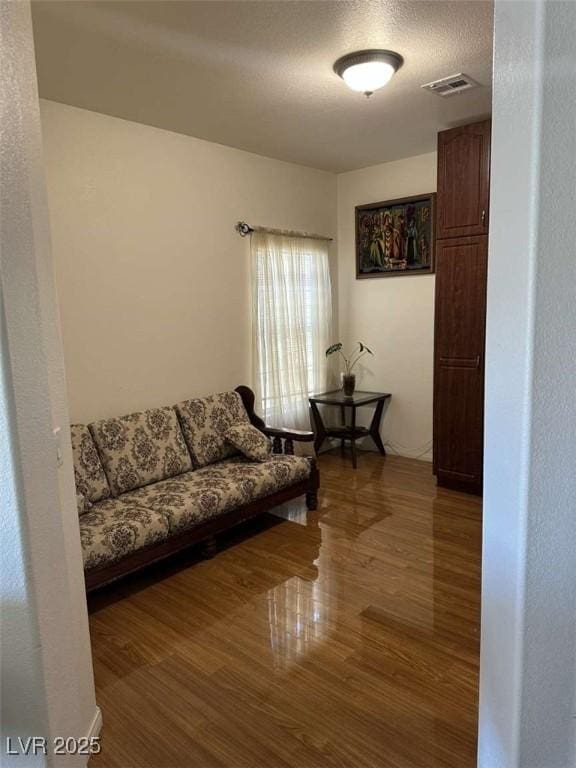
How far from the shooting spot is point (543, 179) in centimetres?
98

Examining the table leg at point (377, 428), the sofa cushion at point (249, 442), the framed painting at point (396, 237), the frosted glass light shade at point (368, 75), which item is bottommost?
the table leg at point (377, 428)

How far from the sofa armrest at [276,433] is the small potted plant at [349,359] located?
40.6 inches

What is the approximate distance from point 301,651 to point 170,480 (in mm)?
1490

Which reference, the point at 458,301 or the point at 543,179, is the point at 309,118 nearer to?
the point at 458,301

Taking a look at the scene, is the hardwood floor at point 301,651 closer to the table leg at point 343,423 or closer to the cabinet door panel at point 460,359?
the cabinet door panel at point 460,359

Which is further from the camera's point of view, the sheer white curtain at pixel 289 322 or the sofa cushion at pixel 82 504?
the sheer white curtain at pixel 289 322

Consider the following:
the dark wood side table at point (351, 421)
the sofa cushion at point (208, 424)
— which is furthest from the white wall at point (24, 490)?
the dark wood side table at point (351, 421)

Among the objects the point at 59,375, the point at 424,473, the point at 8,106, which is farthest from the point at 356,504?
the point at 8,106

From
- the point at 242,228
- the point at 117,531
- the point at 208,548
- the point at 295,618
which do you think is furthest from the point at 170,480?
the point at 242,228

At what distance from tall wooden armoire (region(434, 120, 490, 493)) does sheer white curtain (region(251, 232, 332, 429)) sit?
51.0 inches

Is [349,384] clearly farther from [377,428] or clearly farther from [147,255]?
[147,255]

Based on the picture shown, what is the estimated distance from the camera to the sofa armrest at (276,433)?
12.3 feet

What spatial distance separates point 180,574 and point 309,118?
2961mm

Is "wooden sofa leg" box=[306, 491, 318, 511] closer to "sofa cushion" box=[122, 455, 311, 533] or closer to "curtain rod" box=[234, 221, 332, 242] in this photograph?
"sofa cushion" box=[122, 455, 311, 533]
